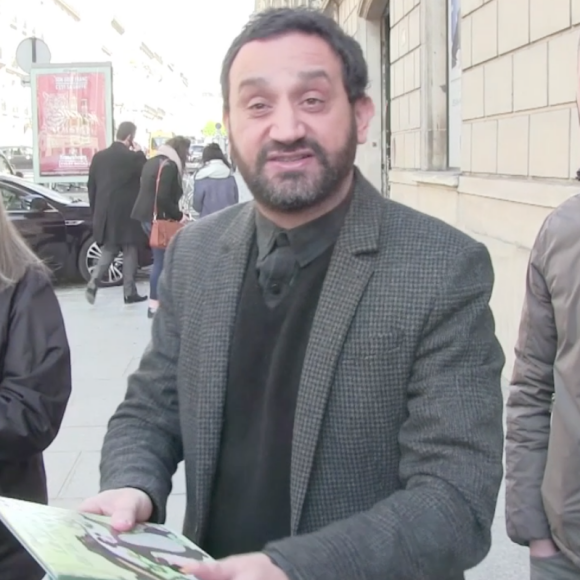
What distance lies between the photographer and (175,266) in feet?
6.14

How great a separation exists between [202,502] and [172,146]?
8586mm

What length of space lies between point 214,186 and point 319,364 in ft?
30.3

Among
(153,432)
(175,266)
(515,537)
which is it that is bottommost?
(515,537)

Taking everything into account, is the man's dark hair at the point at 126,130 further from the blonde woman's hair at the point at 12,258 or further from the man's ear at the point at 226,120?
the man's ear at the point at 226,120

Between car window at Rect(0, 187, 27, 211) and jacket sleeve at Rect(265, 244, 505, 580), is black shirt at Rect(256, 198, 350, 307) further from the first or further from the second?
car window at Rect(0, 187, 27, 211)

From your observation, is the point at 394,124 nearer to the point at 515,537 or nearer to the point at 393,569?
the point at 515,537

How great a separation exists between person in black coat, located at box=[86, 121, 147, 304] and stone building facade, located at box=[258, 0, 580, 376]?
3160 millimetres

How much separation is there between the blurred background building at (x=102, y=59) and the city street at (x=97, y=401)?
15.5 meters

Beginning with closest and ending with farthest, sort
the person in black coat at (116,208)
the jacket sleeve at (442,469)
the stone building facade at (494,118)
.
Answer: the jacket sleeve at (442,469), the stone building facade at (494,118), the person in black coat at (116,208)

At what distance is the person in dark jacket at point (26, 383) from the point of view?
7.59 feet

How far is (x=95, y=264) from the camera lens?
12344mm

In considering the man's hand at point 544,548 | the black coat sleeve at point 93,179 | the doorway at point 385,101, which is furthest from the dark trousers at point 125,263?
the man's hand at point 544,548

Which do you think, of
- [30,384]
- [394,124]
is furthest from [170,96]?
[30,384]

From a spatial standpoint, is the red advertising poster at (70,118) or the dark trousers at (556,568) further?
the red advertising poster at (70,118)
